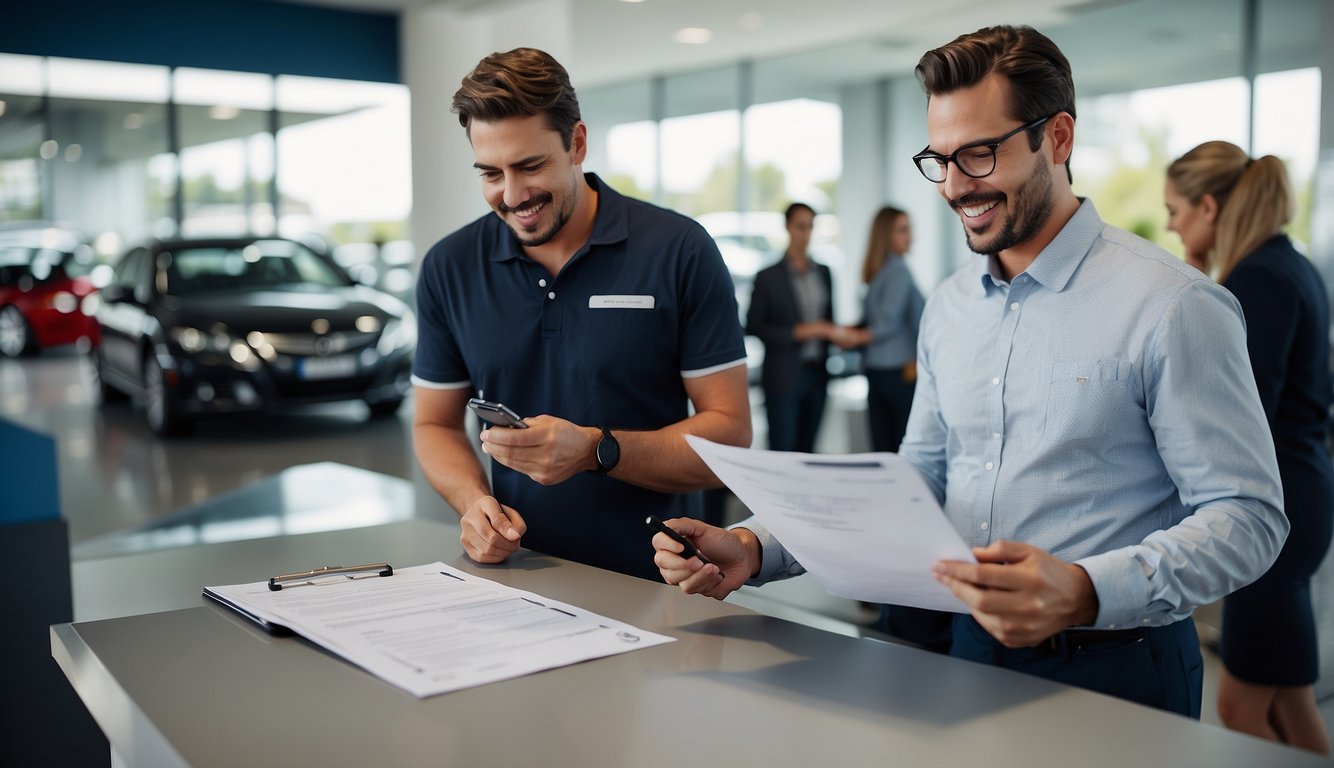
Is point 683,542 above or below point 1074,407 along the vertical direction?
below

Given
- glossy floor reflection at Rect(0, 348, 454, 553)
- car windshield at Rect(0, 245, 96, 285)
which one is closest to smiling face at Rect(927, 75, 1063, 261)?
glossy floor reflection at Rect(0, 348, 454, 553)

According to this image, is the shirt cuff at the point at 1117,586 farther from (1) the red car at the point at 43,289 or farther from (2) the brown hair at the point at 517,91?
(1) the red car at the point at 43,289

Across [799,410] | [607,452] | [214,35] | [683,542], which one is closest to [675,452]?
[607,452]

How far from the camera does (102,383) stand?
29.5ft

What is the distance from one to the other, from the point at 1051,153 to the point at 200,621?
4.16 feet

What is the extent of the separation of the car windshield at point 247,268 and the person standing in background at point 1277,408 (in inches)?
263

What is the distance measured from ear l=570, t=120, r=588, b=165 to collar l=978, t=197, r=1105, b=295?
2.92 feet

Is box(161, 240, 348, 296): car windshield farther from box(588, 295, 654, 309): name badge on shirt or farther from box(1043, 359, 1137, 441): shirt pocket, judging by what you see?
box(1043, 359, 1137, 441): shirt pocket

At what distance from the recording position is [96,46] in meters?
9.30

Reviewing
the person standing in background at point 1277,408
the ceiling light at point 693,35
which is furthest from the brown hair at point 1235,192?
the ceiling light at point 693,35

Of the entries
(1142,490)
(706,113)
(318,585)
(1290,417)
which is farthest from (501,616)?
(706,113)

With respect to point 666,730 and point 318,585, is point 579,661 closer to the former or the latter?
point 666,730

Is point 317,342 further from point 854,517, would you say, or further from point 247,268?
point 854,517

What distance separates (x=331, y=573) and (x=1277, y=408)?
1973 mm
